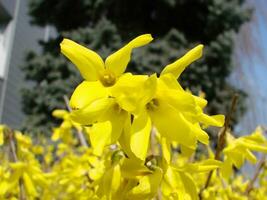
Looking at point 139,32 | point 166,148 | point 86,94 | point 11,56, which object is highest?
point 86,94

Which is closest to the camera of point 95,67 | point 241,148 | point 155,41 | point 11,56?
point 95,67

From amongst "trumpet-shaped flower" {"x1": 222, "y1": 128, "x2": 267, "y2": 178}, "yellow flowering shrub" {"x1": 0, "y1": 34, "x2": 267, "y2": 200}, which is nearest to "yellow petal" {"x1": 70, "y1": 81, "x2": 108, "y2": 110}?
"yellow flowering shrub" {"x1": 0, "y1": 34, "x2": 267, "y2": 200}

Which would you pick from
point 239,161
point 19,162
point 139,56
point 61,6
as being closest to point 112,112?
point 239,161

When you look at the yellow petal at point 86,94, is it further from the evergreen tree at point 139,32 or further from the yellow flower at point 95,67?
the evergreen tree at point 139,32

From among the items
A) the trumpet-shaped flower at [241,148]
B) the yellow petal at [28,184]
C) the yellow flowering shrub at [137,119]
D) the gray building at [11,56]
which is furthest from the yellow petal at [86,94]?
the gray building at [11,56]

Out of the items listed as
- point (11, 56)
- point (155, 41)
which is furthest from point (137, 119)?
point (11, 56)

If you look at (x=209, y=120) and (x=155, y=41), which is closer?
(x=209, y=120)

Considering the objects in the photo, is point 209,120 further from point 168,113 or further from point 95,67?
point 95,67
